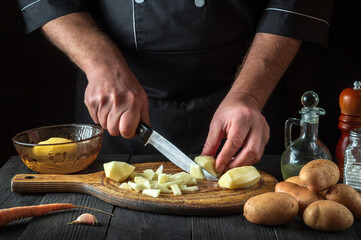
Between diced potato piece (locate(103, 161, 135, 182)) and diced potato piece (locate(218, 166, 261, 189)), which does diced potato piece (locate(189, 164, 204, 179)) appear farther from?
diced potato piece (locate(103, 161, 135, 182))

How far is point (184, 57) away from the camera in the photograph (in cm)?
199

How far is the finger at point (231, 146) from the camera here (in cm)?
151

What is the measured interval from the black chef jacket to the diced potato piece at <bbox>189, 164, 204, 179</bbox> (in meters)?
0.56

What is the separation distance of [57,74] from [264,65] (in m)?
1.60

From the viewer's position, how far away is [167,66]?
2.02 m

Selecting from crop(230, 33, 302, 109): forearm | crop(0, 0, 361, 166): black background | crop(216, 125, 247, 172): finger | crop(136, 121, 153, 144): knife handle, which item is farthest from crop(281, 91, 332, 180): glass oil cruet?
crop(0, 0, 361, 166): black background

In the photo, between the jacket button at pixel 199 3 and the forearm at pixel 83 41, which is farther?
the jacket button at pixel 199 3

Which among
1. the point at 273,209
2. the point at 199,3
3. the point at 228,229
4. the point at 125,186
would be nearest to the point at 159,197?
the point at 125,186

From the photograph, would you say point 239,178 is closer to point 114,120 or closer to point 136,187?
point 136,187

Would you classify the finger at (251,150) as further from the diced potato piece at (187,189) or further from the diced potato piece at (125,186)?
the diced potato piece at (125,186)

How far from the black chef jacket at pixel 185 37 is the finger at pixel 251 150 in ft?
1.69

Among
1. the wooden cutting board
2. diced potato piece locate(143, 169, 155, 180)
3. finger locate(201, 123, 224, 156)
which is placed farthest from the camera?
finger locate(201, 123, 224, 156)

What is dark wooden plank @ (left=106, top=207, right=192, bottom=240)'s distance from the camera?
3.69 feet

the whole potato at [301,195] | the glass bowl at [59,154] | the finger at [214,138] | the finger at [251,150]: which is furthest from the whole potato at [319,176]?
the glass bowl at [59,154]
